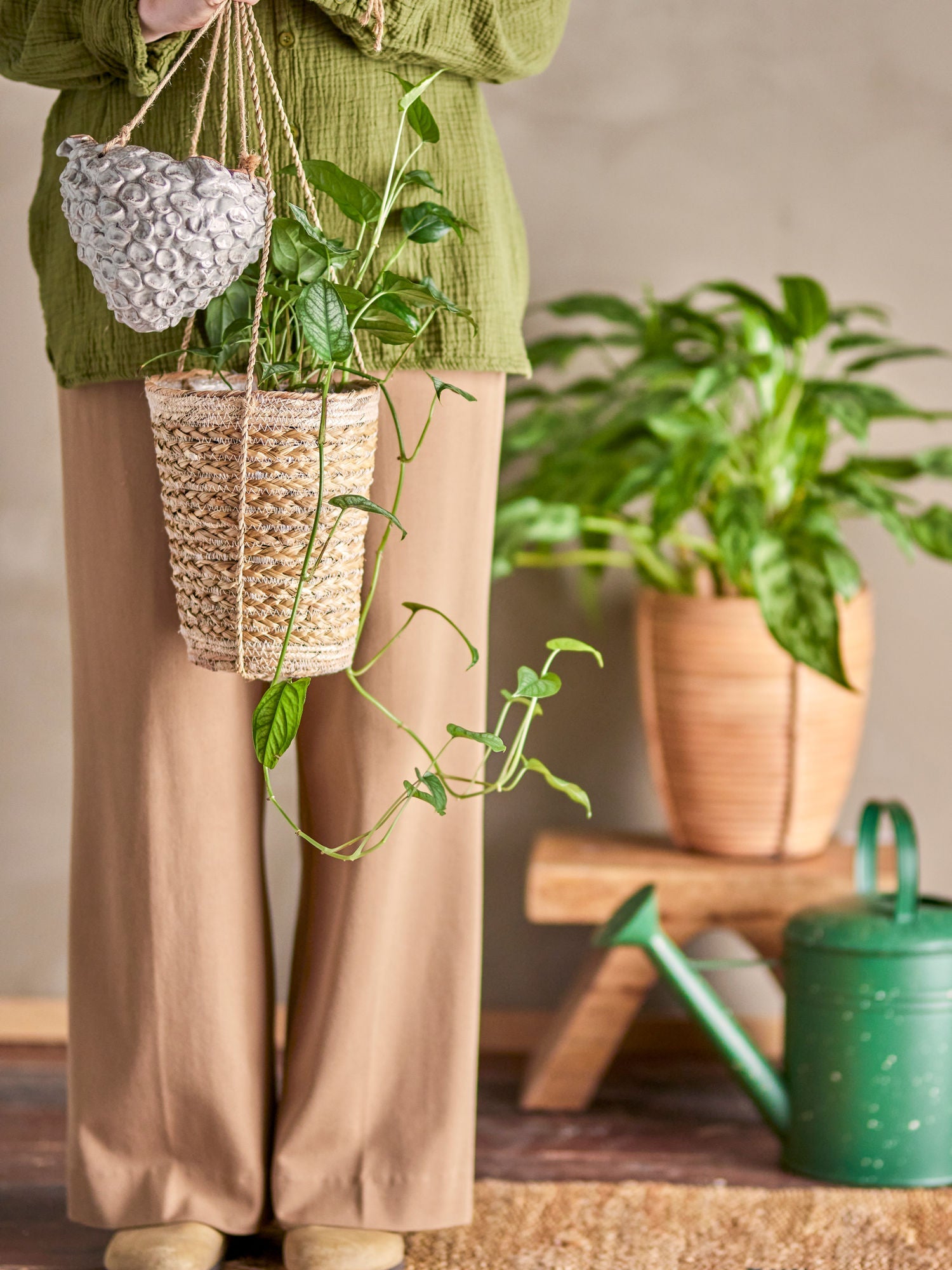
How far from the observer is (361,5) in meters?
0.89

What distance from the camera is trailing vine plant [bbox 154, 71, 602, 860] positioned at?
2.68 ft

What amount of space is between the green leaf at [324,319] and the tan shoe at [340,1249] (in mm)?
722

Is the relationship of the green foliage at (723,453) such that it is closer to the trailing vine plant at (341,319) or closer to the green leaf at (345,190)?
the trailing vine plant at (341,319)

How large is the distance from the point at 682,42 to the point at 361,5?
32.7 inches

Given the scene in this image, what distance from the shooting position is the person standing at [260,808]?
3.20 ft

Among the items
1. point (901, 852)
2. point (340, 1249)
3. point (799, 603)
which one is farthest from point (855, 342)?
point (340, 1249)

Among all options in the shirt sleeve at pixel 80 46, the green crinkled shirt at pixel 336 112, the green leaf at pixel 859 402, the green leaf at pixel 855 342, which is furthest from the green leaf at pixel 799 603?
the shirt sleeve at pixel 80 46

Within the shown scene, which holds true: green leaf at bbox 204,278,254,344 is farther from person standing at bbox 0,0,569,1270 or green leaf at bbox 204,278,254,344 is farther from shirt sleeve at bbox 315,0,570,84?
shirt sleeve at bbox 315,0,570,84

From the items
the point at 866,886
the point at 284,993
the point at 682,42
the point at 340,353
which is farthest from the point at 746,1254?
the point at 682,42

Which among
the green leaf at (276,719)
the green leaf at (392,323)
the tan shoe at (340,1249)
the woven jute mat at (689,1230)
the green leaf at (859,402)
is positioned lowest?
the woven jute mat at (689,1230)

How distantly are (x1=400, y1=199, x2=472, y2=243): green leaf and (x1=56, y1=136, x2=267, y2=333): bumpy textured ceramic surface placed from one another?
144 millimetres

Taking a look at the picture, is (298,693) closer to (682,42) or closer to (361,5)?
(361,5)

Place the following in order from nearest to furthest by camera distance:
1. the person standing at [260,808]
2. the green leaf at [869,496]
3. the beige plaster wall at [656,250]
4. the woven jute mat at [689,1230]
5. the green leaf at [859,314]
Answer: the person standing at [260,808]
the woven jute mat at [689,1230]
the green leaf at [869,496]
the green leaf at [859,314]
the beige plaster wall at [656,250]

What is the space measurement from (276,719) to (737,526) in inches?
25.0
